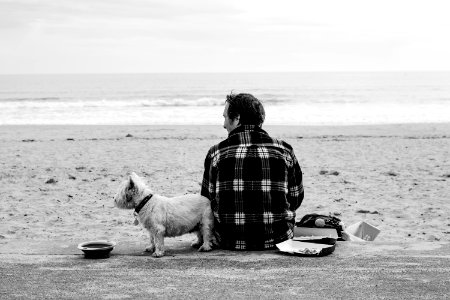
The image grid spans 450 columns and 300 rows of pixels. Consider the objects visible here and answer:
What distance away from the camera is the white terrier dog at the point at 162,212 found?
13.9ft

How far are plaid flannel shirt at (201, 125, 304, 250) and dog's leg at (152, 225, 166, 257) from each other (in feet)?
1.48

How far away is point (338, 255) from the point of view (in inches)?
160

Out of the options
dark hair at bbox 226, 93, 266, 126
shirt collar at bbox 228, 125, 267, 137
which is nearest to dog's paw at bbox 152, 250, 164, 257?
shirt collar at bbox 228, 125, 267, 137

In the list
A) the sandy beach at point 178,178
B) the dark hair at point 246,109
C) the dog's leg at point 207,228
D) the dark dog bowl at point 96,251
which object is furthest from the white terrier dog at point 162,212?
the sandy beach at point 178,178

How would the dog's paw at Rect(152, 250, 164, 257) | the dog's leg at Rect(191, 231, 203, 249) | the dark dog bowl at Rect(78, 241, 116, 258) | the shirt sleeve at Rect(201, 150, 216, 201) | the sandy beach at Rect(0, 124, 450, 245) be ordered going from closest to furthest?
the dark dog bowl at Rect(78, 241, 116, 258)
the dog's paw at Rect(152, 250, 164, 257)
the shirt sleeve at Rect(201, 150, 216, 201)
the dog's leg at Rect(191, 231, 203, 249)
the sandy beach at Rect(0, 124, 450, 245)

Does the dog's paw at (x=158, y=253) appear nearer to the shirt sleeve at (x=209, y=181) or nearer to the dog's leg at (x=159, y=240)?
the dog's leg at (x=159, y=240)

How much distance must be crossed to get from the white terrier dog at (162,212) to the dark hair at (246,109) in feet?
2.43

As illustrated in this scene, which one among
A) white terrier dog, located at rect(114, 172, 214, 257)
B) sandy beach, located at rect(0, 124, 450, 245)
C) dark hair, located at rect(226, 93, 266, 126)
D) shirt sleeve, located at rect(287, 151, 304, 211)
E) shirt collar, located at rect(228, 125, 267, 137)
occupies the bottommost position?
sandy beach, located at rect(0, 124, 450, 245)

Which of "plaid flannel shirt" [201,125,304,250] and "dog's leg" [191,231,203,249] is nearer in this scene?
"plaid flannel shirt" [201,125,304,250]

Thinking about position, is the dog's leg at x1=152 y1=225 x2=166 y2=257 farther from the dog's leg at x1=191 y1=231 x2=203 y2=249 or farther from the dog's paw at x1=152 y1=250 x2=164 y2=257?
the dog's leg at x1=191 y1=231 x2=203 y2=249

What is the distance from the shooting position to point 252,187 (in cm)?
408

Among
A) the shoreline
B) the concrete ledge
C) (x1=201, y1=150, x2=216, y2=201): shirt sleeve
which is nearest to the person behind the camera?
the concrete ledge

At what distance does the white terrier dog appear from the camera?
4230 millimetres

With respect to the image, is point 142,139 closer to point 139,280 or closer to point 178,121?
point 178,121
